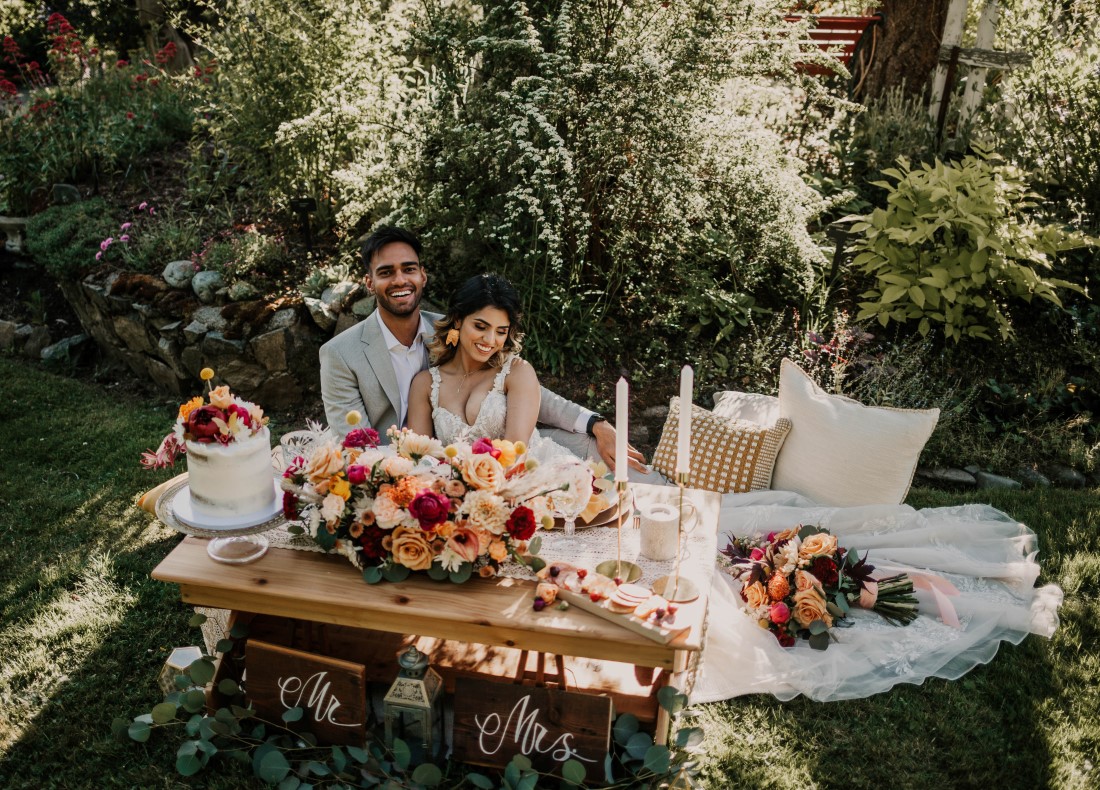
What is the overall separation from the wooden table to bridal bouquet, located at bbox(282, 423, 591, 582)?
0.23 ft

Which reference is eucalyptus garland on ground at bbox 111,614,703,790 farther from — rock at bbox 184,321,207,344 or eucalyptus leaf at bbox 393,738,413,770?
rock at bbox 184,321,207,344

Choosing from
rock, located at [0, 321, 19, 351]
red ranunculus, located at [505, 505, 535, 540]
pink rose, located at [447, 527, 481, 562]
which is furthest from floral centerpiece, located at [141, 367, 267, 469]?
rock, located at [0, 321, 19, 351]

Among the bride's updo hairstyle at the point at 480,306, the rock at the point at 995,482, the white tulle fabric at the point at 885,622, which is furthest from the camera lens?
the rock at the point at 995,482

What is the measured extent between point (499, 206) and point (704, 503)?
2.74 m

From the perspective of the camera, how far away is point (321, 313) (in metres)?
5.27

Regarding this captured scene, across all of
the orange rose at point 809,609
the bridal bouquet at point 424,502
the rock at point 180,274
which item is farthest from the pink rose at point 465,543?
the rock at point 180,274

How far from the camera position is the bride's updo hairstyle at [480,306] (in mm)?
3352

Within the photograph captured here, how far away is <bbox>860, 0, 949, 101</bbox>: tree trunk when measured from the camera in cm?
672

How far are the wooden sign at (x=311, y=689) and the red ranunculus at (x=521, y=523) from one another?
0.67 meters

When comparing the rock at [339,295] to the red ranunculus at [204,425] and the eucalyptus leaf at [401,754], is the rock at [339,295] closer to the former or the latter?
the red ranunculus at [204,425]

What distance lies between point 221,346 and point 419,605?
3.49 m

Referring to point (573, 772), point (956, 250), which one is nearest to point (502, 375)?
point (573, 772)

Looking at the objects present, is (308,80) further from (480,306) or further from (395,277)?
(480,306)

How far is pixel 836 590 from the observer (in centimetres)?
323
